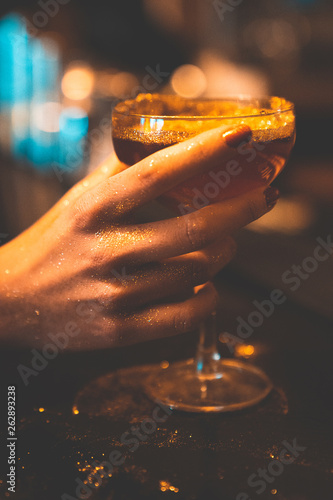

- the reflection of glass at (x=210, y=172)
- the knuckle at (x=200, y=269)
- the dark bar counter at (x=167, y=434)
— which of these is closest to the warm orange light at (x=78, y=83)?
the reflection of glass at (x=210, y=172)

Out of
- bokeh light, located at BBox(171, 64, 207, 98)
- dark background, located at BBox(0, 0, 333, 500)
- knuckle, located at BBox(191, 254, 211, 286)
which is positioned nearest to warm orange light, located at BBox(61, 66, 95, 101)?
bokeh light, located at BBox(171, 64, 207, 98)

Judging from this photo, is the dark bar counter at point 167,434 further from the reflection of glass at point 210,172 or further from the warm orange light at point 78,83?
the warm orange light at point 78,83

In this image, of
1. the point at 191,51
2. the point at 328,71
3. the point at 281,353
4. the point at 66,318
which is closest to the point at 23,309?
the point at 66,318

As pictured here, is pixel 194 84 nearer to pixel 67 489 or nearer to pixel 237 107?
pixel 237 107

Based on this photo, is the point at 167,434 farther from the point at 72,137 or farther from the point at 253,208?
the point at 72,137

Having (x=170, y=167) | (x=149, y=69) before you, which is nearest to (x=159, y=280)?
(x=170, y=167)
